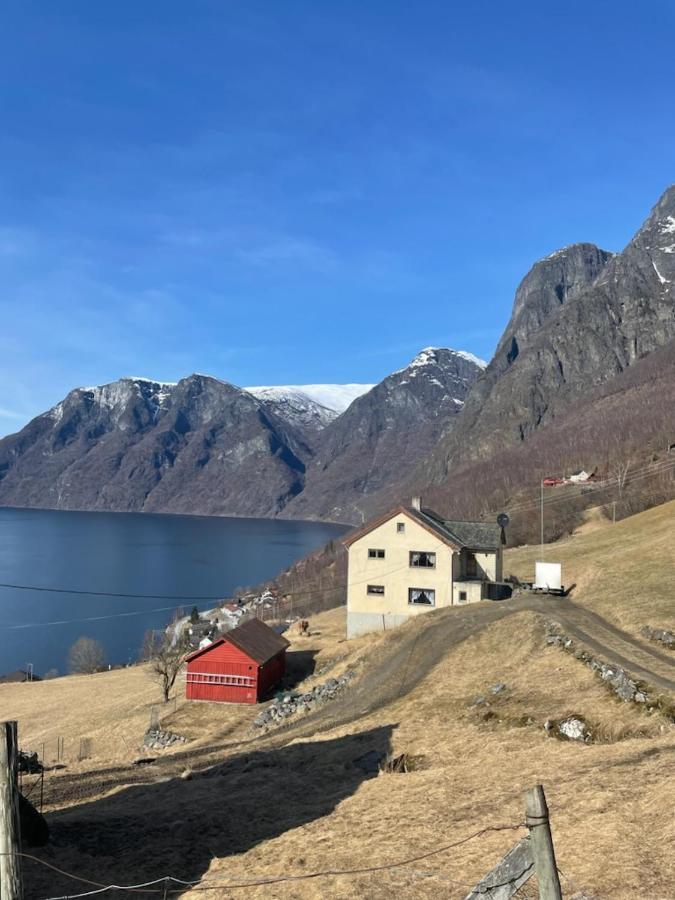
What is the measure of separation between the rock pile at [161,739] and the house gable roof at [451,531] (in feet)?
69.4

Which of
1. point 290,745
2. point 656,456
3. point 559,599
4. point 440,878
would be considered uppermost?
point 656,456

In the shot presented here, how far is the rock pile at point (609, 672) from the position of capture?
25.3 metres

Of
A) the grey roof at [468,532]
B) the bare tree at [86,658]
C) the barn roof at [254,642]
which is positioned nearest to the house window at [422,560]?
the grey roof at [468,532]

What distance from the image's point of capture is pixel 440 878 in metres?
13.9

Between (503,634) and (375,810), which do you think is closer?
(375,810)

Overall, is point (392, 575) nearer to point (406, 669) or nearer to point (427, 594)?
point (427, 594)

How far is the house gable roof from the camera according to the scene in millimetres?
55844

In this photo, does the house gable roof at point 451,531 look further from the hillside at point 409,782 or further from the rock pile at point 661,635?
the rock pile at point 661,635

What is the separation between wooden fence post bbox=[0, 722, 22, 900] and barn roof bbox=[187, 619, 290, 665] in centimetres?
3633

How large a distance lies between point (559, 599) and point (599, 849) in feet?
126

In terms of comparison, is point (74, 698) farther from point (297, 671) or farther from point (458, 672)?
point (458, 672)

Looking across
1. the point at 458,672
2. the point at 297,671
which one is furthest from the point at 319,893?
the point at 297,671

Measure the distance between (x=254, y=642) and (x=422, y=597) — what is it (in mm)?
13908

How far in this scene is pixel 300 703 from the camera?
3991cm
